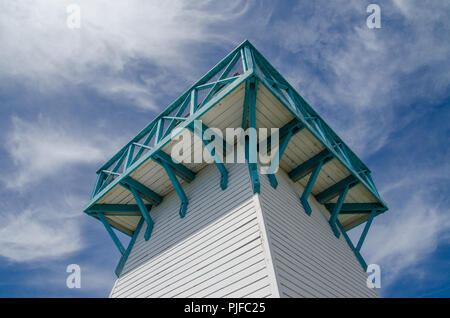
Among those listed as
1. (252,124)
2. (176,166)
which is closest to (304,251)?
(252,124)

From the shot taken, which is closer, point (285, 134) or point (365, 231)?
point (285, 134)

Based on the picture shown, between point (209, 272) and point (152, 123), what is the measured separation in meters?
4.73

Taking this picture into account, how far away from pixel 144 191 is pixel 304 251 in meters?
4.64

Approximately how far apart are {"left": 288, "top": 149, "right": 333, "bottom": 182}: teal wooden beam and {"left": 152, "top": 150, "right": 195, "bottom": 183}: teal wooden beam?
9.08 ft

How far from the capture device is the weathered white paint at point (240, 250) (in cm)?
450

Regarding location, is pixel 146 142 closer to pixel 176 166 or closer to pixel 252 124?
pixel 176 166

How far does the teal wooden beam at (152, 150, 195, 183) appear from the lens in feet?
22.8

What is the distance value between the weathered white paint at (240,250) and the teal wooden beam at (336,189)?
2.49 feet

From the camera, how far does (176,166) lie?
7.34 meters

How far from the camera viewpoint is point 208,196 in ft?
21.7

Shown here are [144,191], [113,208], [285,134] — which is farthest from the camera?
[113,208]

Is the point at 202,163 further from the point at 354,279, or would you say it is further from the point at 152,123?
the point at 354,279

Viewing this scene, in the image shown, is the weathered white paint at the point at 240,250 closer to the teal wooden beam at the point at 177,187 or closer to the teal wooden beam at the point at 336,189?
the teal wooden beam at the point at 177,187

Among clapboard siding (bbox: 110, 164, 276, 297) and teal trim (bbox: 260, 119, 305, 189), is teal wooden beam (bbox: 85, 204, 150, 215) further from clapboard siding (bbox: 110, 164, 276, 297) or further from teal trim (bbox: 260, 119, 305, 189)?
teal trim (bbox: 260, 119, 305, 189)
